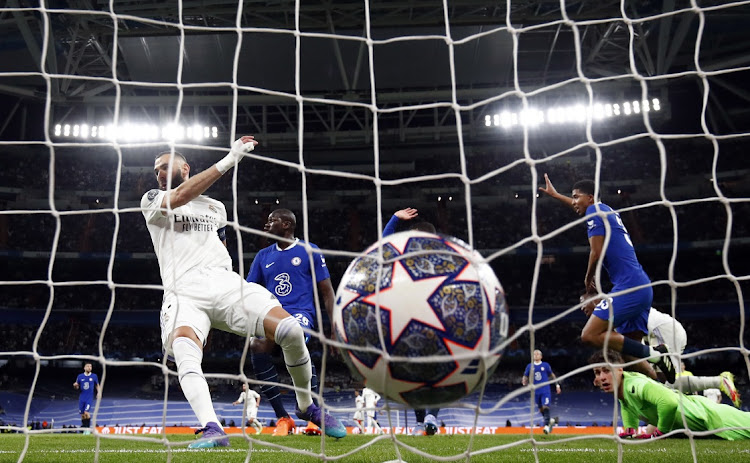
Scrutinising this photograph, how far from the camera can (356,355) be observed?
2.62m

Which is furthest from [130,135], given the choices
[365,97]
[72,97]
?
[365,97]

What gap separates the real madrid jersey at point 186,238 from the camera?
3.96m

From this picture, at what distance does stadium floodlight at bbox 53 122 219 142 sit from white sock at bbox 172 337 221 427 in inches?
751

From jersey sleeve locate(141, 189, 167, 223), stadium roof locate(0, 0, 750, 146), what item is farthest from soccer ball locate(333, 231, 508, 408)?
stadium roof locate(0, 0, 750, 146)

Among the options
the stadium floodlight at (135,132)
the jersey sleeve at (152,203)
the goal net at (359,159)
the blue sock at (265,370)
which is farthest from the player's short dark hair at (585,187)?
the stadium floodlight at (135,132)

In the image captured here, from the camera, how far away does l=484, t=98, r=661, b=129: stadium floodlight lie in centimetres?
2158

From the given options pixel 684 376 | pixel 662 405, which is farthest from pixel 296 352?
pixel 684 376

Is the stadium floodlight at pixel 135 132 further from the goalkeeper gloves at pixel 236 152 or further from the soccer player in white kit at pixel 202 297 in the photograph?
the goalkeeper gloves at pixel 236 152

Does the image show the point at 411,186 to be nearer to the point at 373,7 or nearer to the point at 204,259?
the point at 373,7

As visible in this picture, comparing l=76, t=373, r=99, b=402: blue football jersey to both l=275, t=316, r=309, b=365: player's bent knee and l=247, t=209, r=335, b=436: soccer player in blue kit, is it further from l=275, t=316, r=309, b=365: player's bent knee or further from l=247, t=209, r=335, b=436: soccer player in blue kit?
l=275, t=316, r=309, b=365: player's bent knee

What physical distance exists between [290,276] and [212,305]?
202 cm

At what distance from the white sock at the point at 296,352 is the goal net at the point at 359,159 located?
12.5m

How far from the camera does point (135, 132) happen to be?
22.3 meters

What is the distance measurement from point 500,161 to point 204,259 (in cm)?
2238
